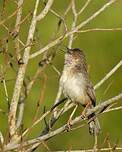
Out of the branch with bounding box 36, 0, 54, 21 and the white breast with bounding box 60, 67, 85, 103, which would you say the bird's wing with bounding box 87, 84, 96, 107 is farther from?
the branch with bounding box 36, 0, 54, 21

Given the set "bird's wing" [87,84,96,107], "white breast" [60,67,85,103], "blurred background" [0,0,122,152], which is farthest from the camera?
"blurred background" [0,0,122,152]

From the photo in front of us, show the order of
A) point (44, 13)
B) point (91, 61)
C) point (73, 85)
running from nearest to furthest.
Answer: point (44, 13), point (73, 85), point (91, 61)

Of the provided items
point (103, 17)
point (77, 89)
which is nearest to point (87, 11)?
point (103, 17)

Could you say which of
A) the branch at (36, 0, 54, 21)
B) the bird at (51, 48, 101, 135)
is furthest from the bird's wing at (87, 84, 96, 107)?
the branch at (36, 0, 54, 21)

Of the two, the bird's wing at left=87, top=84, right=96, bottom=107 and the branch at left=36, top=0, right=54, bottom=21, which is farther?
the bird's wing at left=87, top=84, right=96, bottom=107

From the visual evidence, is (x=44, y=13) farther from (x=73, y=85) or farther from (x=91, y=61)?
(x=91, y=61)

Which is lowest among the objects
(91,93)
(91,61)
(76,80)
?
(91,93)

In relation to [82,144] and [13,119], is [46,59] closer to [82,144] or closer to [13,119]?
[13,119]

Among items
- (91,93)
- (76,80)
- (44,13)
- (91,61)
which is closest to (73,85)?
(76,80)

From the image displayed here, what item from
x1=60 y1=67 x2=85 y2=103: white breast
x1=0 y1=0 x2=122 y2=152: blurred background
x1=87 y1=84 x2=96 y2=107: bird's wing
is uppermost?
x1=0 y1=0 x2=122 y2=152: blurred background

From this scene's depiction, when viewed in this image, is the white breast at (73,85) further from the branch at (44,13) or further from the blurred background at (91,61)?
the blurred background at (91,61)

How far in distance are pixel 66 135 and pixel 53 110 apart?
9062mm

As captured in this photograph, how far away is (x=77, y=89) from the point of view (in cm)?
618

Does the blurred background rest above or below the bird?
above
